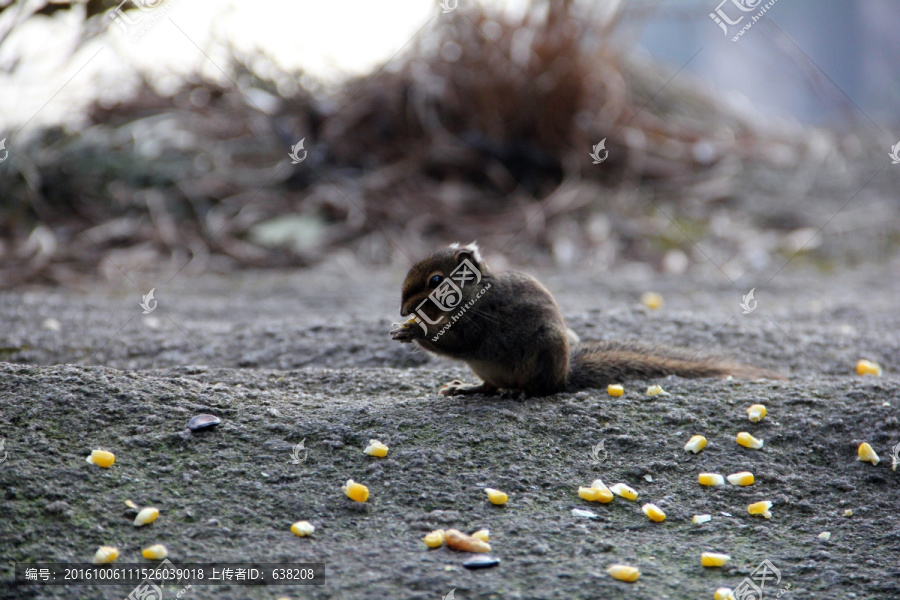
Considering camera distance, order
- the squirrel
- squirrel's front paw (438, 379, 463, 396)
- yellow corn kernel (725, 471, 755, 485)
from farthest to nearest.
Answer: squirrel's front paw (438, 379, 463, 396) → the squirrel → yellow corn kernel (725, 471, 755, 485)

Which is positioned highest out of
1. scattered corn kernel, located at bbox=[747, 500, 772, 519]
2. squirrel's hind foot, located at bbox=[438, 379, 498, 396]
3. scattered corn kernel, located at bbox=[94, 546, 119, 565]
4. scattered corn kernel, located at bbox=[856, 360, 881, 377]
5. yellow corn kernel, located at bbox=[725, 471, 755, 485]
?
squirrel's hind foot, located at bbox=[438, 379, 498, 396]

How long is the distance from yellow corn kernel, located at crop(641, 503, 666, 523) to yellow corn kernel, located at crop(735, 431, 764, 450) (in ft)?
1.74

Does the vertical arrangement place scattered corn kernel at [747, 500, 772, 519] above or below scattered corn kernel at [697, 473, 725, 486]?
below

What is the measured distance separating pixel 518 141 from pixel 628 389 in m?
5.47

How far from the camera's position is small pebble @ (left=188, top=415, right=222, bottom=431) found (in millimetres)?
2525

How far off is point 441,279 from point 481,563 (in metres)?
1.23

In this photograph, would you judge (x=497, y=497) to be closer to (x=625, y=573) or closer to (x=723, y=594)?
(x=625, y=573)

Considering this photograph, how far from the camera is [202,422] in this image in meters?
2.54

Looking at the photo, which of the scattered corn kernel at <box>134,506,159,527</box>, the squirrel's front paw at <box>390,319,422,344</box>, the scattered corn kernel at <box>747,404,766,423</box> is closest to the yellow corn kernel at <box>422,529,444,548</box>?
the scattered corn kernel at <box>134,506,159,527</box>

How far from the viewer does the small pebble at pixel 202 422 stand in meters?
2.53

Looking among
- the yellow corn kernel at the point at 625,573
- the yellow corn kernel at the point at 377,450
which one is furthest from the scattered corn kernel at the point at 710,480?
the yellow corn kernel at the point at 377,450

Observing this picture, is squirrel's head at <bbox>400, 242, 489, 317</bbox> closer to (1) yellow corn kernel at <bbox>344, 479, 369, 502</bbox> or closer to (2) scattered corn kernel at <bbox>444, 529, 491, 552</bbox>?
(1) yellow corn kernel at <bbox>344, 479, 369, 502</bbox>

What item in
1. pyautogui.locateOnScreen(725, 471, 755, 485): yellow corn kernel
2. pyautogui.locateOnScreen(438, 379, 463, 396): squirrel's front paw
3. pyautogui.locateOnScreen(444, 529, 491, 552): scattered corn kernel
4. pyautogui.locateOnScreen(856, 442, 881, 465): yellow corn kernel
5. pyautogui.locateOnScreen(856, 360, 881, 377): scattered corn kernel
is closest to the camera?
pyautogui.locateOnScreen(444, 529, 491, 552): scattered corn kernel

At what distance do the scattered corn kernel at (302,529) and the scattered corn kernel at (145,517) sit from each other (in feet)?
1.19
